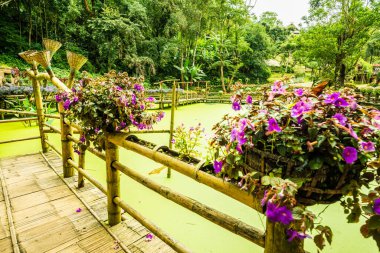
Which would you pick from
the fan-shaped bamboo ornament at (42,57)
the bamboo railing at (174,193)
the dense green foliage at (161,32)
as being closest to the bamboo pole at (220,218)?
the bamboo railing at (174,193)

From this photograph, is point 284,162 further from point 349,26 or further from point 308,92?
point 349,26

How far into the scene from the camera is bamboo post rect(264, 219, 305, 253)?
29.4 inches

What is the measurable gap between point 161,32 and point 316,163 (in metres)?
17.0

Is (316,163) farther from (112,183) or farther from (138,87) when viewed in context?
(112,183)

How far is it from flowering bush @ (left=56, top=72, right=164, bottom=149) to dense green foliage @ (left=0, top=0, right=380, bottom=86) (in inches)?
460

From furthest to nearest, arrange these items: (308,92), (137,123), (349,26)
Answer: (349,26), (137,123), (308,92)

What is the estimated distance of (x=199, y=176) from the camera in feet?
3.22

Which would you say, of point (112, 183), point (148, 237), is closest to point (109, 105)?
point (112, 183)

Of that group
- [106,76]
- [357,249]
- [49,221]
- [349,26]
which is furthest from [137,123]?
[349,26]

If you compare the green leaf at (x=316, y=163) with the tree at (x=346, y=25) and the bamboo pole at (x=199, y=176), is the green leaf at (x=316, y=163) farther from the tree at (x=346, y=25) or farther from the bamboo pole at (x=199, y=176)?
the tree at (x=346, y=25)

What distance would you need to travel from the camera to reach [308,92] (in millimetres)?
740

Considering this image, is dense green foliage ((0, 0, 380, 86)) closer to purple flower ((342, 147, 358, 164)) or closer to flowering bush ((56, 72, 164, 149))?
flowering bush ((56, 72, 164, 149))

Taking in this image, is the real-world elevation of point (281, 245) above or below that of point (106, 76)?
below

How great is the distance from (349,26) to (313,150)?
13539mm
